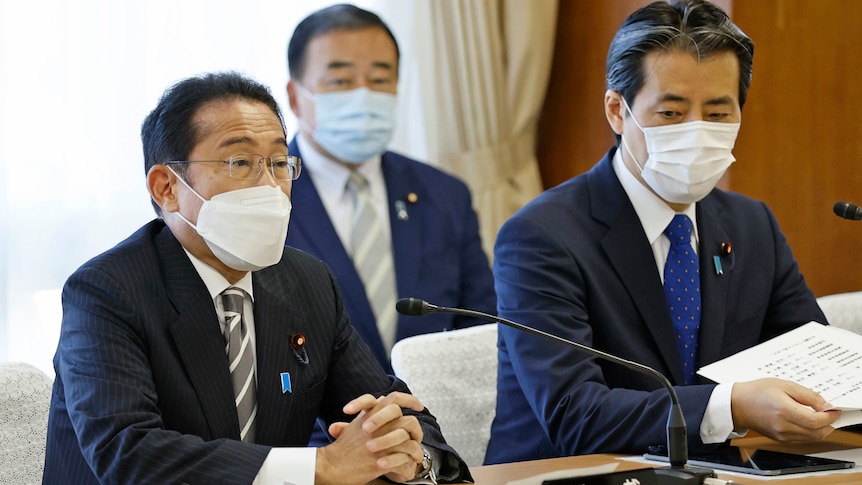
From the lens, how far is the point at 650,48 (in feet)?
8.24

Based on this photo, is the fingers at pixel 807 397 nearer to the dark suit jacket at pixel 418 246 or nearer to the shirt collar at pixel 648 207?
the shirt collar at pixel 648 207

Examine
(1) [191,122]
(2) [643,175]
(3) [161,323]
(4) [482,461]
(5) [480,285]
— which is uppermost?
(1) [191,122]

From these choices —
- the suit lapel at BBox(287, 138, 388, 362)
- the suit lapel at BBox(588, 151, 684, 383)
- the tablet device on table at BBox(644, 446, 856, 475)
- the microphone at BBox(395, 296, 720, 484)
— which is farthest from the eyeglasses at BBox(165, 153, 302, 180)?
the suit lapel at BBox(287, 138, 388, 362)

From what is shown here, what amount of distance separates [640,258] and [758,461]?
0.59m

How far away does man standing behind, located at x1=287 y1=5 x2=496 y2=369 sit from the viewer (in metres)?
3.65

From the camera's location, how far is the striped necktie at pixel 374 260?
142 inches

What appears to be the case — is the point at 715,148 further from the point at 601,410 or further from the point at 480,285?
the point at 480,285

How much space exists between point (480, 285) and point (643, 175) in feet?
4.21

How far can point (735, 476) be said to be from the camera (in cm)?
195

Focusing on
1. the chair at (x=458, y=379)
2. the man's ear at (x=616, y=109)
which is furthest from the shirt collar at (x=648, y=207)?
the chair at (x=458, y=379)

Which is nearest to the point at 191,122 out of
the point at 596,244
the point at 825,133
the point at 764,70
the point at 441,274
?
the point at 596,244

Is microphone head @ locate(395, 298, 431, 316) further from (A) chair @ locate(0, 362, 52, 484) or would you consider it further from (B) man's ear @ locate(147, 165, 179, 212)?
(A) chair @ locate(0, 362, 52, 484)

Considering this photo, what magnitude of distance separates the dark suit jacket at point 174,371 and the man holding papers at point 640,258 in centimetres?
34

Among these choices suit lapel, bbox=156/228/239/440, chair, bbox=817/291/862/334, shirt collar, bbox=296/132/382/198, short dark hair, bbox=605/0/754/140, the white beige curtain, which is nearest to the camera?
suit lapel, bbox=156/228/239/440
